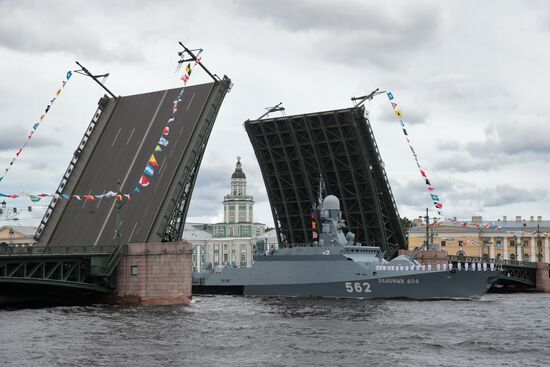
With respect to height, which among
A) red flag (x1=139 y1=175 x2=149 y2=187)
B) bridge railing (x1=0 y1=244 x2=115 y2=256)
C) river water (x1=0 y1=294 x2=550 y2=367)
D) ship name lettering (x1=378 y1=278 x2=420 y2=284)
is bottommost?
river water (x1=0 y1=294 x2=550 y2=367)

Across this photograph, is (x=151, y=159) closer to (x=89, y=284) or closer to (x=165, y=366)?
(x=89, y=284)

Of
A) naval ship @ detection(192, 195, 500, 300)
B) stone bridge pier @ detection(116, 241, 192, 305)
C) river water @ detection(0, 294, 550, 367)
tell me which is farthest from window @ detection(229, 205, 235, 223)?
stone bridge pier @ detection(116, 241, 192, 305)

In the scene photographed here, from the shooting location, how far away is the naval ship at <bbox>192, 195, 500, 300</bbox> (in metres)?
39.9

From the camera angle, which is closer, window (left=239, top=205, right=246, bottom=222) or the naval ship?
the naval ship

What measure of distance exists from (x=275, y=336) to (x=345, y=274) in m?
17.0

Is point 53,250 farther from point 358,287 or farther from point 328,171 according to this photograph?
point 328,171

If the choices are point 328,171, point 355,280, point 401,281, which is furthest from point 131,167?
point 401,281

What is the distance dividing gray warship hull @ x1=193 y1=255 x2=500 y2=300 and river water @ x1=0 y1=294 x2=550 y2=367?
4661mm

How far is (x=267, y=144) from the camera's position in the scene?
143 ft

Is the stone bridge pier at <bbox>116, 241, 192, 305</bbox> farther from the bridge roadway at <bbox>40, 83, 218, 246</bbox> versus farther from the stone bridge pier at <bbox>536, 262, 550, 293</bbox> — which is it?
the stone bridge pier at <bbox>536, 262, 550, 293</bbox>

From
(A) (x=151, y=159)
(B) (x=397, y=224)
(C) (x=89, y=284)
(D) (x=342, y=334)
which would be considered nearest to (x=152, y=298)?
(C) (x=89, y=284)

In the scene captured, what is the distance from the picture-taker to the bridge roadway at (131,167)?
3491 cm

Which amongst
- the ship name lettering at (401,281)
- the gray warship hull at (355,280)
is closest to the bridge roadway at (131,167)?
the gray warship hull at (355,280)

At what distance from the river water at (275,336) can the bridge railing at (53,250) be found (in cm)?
241
